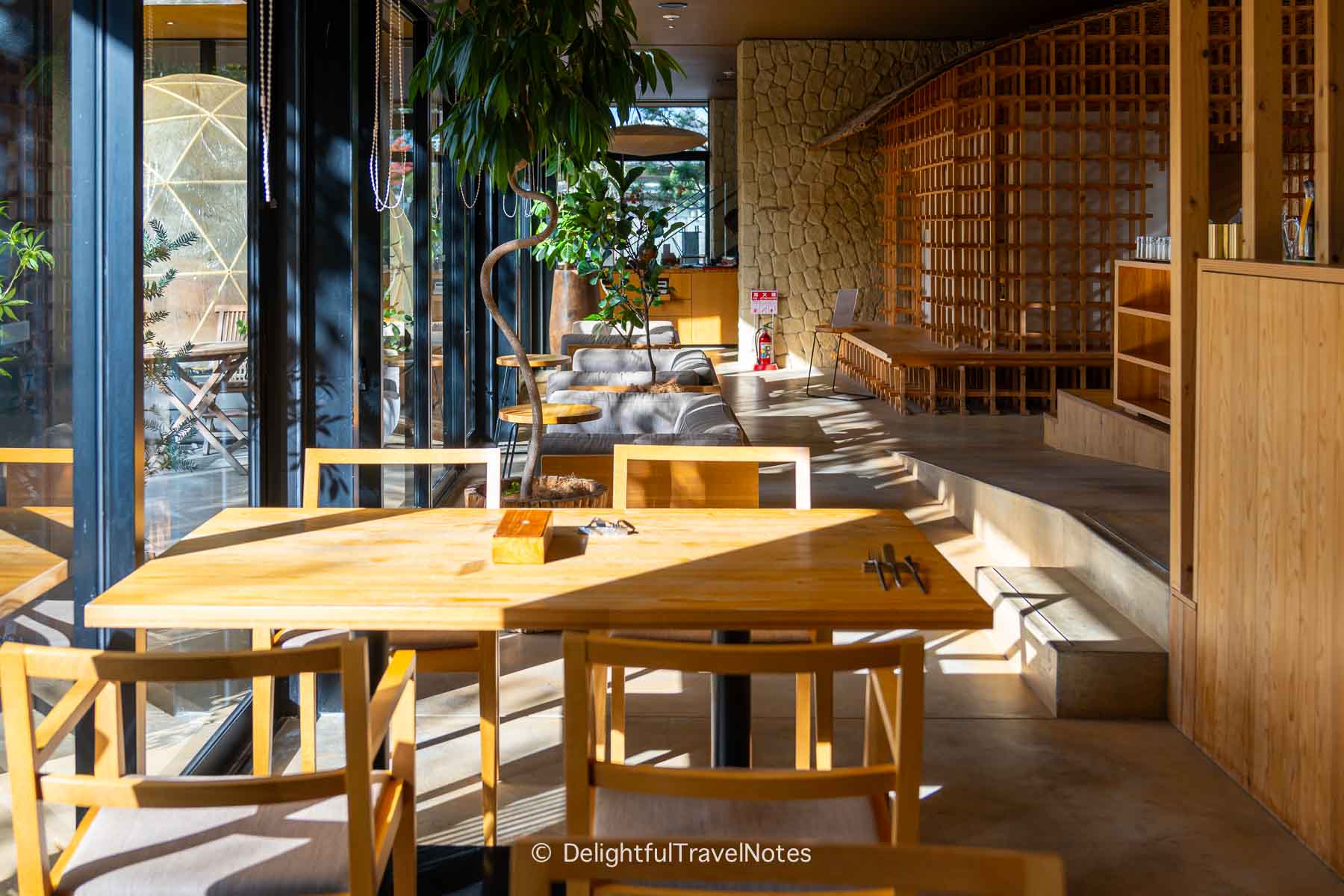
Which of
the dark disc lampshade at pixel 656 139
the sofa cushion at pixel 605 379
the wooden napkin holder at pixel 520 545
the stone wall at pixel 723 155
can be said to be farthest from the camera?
the stone wall at pixel 723 155

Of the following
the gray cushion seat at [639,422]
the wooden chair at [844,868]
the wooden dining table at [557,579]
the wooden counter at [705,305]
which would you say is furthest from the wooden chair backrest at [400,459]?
the wooden counter at [705,305]

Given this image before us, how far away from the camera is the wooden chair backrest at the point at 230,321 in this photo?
3268mm

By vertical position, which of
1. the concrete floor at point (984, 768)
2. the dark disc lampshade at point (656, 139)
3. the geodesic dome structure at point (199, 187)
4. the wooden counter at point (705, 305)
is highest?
the dark disc lampshade at point (656, 139)

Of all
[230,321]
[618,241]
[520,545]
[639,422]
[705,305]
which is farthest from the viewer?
[705,305]

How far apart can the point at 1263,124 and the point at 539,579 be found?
2.13 metres

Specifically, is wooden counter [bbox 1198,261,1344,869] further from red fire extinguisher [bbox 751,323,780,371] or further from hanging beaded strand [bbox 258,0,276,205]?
red fire extinguisher [bbox 751,323,780,371]

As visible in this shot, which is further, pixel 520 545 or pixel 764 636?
pixel 764 636

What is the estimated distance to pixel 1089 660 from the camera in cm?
365

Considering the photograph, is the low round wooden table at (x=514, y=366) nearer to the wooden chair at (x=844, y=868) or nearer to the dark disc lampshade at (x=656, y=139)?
the dark disc lampshade at (x=656, y=139)

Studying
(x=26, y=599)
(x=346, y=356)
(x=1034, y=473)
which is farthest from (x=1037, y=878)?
(x=1034, y=473)

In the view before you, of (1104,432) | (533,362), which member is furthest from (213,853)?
(533,362)

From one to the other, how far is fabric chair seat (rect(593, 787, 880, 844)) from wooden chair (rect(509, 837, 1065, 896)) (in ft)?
2.40

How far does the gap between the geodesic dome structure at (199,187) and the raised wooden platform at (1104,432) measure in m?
4.19

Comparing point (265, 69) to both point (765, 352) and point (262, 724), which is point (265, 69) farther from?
point (765, 352)
